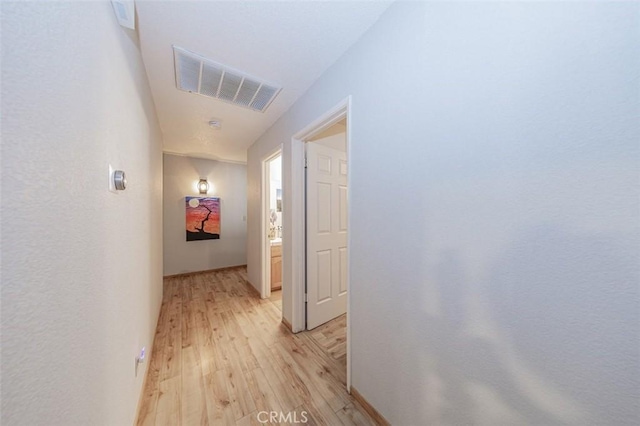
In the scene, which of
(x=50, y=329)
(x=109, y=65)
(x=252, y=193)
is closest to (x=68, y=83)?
Answer: (x=109, y=65)

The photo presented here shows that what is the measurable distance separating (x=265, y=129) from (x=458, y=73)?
7.59 feet

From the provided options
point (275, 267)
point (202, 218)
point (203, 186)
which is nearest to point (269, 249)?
point (275, 267)

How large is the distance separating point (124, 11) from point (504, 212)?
176cm

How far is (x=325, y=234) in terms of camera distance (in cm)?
226

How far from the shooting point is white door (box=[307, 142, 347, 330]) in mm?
2148

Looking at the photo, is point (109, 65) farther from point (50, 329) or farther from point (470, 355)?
point (470, 355)

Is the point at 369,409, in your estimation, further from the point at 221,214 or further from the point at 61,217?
the point at 221,214

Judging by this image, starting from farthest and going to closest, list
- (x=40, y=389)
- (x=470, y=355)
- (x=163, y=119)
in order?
(x=163, y=119)
(x=470, y=355)
(x=40, y=389)

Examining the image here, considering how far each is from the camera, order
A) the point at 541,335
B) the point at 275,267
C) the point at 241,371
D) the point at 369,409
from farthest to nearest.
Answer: the point at 275,267
the point at 241,371
the point at 369,409
the point at 541,335

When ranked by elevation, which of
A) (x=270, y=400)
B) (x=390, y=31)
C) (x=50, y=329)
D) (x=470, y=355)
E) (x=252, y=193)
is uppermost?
(x=390, y=31)

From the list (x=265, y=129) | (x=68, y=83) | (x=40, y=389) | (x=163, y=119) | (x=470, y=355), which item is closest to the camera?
(x=40, y=389)

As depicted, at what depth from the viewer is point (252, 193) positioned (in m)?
3.28

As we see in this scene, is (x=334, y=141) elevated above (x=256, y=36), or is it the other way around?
(x=256, y=36)

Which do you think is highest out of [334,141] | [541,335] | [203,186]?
[334,141]
